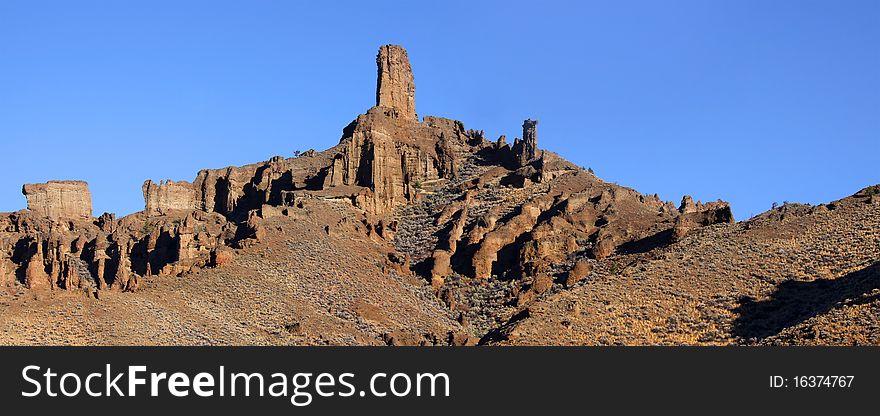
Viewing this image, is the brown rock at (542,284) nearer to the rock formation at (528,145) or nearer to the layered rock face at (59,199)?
the rock formation at (528,145)

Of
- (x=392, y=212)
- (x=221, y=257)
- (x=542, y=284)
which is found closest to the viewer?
(x=221, y=257)

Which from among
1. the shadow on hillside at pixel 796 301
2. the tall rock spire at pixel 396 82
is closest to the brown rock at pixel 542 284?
the shadow on hillside at pixel 796 301

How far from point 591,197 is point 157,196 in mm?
36267

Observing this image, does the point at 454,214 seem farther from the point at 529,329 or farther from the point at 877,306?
the point at 877,306

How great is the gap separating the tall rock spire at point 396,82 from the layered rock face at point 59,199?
25.4 m

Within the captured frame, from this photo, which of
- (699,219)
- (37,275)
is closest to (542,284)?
(699,219)

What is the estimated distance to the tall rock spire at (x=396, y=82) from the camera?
144m

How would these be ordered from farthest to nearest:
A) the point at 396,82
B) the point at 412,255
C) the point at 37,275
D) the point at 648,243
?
the point at 396,82 < the point at 412,255 < the point at 648,243 < the point at 37,275

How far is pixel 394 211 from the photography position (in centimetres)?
13350

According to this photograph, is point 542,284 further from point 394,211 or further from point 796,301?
point 394,211

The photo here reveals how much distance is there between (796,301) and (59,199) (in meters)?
61.5

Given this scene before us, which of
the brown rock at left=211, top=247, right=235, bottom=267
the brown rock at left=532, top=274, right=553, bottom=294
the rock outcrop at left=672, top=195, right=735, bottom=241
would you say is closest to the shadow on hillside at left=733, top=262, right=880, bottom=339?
the rock outcrop at left=672, top=195, right=735, bottom=241

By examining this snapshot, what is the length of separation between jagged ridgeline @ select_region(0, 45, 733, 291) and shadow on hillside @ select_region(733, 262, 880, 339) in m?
11.7

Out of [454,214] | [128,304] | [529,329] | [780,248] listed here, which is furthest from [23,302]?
[780,248]
